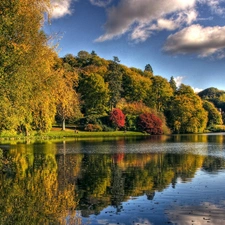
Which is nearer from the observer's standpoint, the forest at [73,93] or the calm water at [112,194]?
the calm water at [112,194]

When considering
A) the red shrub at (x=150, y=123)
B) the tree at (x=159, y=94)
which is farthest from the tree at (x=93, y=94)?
the tree at (x=159, y=94)

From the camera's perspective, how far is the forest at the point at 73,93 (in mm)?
19828

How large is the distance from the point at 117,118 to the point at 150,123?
30.8ft

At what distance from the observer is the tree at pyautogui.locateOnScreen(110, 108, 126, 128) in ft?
292

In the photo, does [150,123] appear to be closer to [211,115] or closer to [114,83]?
[114,83]

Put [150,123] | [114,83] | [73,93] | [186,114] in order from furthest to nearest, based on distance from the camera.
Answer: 1. [114,83]
2. [186,114]
3. [150,123]
4. [73,93]

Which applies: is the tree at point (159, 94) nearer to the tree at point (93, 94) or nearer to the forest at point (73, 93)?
the forest at point (73, 93)

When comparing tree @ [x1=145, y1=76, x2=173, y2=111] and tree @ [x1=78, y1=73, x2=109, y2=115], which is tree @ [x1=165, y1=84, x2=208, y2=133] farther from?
tree @ [x1=78, y1=73, x2=109, y2=115]

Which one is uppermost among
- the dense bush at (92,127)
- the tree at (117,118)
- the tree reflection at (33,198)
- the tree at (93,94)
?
the tree at (93,94)

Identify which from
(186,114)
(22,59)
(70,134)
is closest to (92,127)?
(70,134)

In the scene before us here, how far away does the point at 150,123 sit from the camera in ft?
300

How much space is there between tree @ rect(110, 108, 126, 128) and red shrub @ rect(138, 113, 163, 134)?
5.26 metres

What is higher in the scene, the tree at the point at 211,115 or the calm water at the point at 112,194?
the tree at the point at 211,115

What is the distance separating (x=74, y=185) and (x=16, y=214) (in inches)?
227
